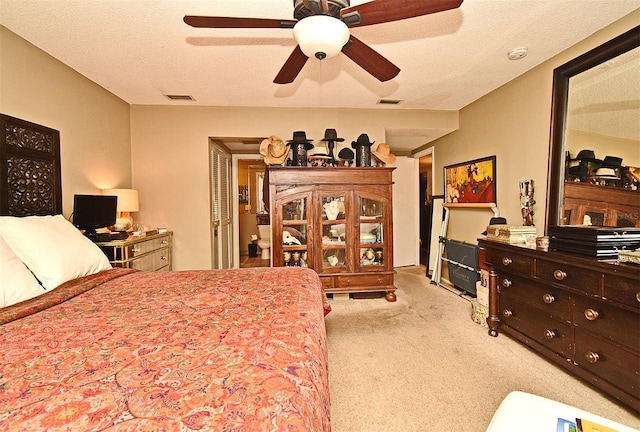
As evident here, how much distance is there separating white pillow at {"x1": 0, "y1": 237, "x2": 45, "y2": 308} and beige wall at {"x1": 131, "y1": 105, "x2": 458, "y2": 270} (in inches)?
87.9

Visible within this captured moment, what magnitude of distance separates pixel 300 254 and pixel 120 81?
2628mm

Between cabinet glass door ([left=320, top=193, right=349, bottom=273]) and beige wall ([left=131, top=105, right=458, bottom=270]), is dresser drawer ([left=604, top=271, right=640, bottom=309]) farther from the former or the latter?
beige wall ([left=131, top=105, right=458, bottom=270])

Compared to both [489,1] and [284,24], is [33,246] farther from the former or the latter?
[489,1]

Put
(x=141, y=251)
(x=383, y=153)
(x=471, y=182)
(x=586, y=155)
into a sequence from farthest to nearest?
1. (x=471, y=182)
2. (x=383, y=153)
3. (x=141, y=251)
4. (x=586, y=155)

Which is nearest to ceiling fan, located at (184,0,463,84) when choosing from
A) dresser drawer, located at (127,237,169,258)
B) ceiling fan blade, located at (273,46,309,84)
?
ceiling fan blade, located at (273,46,309,84)

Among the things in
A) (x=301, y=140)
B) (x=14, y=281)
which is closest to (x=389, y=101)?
(x=301, y=140)

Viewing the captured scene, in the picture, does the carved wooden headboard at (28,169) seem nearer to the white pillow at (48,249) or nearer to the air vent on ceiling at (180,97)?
the white pillow at (48,249)

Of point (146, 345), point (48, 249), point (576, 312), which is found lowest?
point (576, 312)

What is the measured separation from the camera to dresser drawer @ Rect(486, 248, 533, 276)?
214cm

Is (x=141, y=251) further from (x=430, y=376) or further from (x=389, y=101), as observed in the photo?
(x=389, y=101)

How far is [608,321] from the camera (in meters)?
1.63

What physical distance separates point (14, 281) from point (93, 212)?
1.36 m

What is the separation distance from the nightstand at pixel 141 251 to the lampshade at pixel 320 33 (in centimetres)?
231

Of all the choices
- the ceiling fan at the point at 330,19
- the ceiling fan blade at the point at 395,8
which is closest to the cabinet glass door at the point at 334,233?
the ceiling fan at the point at 330,19
